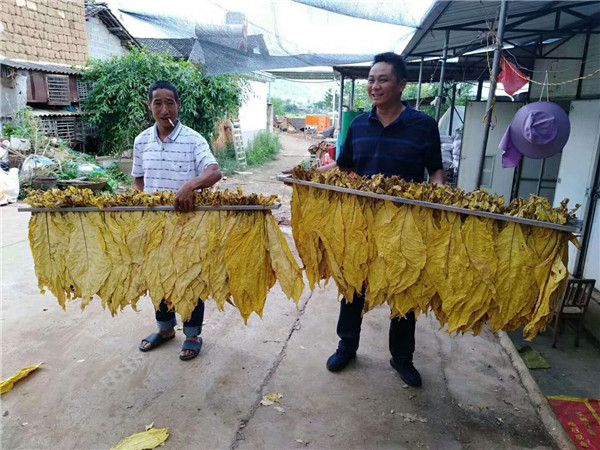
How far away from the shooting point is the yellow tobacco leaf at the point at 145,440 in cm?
217

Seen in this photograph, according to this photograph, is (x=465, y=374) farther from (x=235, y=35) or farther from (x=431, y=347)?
(x=235, y=35)

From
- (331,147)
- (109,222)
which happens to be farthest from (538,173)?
(109,222)

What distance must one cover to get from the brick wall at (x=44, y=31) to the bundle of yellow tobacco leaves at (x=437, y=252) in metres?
9.96

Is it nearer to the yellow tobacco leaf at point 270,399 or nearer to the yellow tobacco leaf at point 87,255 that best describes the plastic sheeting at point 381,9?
the yellow tobacco leaf at point 87,255

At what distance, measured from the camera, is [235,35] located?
228 inches

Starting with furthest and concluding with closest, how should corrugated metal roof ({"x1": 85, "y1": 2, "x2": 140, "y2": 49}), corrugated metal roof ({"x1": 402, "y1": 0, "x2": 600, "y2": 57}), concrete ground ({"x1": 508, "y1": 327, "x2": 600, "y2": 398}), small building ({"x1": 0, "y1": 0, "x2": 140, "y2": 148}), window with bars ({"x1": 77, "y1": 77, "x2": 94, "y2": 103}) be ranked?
1. corrugated metal roof ({"x1": 85, "y1": 2, "x2": 140, "y2": 49})
2. window with bars ({"x1": 77, "y1": 77, "x2": 94, "y2": 103})
3. small building ({"x1": 0, "y1": 0, "x2": 140, "y2": 148})
4. corrugated metal roof ({"x1": 402, "y1": 0, "x2": 600, "y2": 57})
5. concrete ground ({"x1": 508, "y1": 327, "x2": 600, "y2": 398})

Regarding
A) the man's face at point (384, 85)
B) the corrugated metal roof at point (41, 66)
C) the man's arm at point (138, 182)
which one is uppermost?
the corrugated metal roof at point (41, 66)

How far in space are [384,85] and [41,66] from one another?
9948 mm

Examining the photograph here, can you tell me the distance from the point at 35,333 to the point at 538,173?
7.21 meters

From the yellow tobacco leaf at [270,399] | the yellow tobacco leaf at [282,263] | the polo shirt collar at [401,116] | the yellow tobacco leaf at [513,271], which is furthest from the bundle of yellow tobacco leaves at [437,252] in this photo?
the yellow tobacco leaf at [270,399]

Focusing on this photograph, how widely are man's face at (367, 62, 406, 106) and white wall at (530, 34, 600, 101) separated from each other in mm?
3905

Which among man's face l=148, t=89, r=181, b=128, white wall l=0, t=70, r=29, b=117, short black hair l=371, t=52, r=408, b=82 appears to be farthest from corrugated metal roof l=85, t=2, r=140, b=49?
short black hair l=371, t=52, r=408, b=82

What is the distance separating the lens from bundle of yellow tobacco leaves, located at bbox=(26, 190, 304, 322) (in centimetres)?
224

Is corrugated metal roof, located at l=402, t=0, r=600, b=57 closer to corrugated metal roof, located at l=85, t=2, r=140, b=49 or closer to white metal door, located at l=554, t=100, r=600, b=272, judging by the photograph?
white metal door, located at l=554, t=100, r=600, b=272
